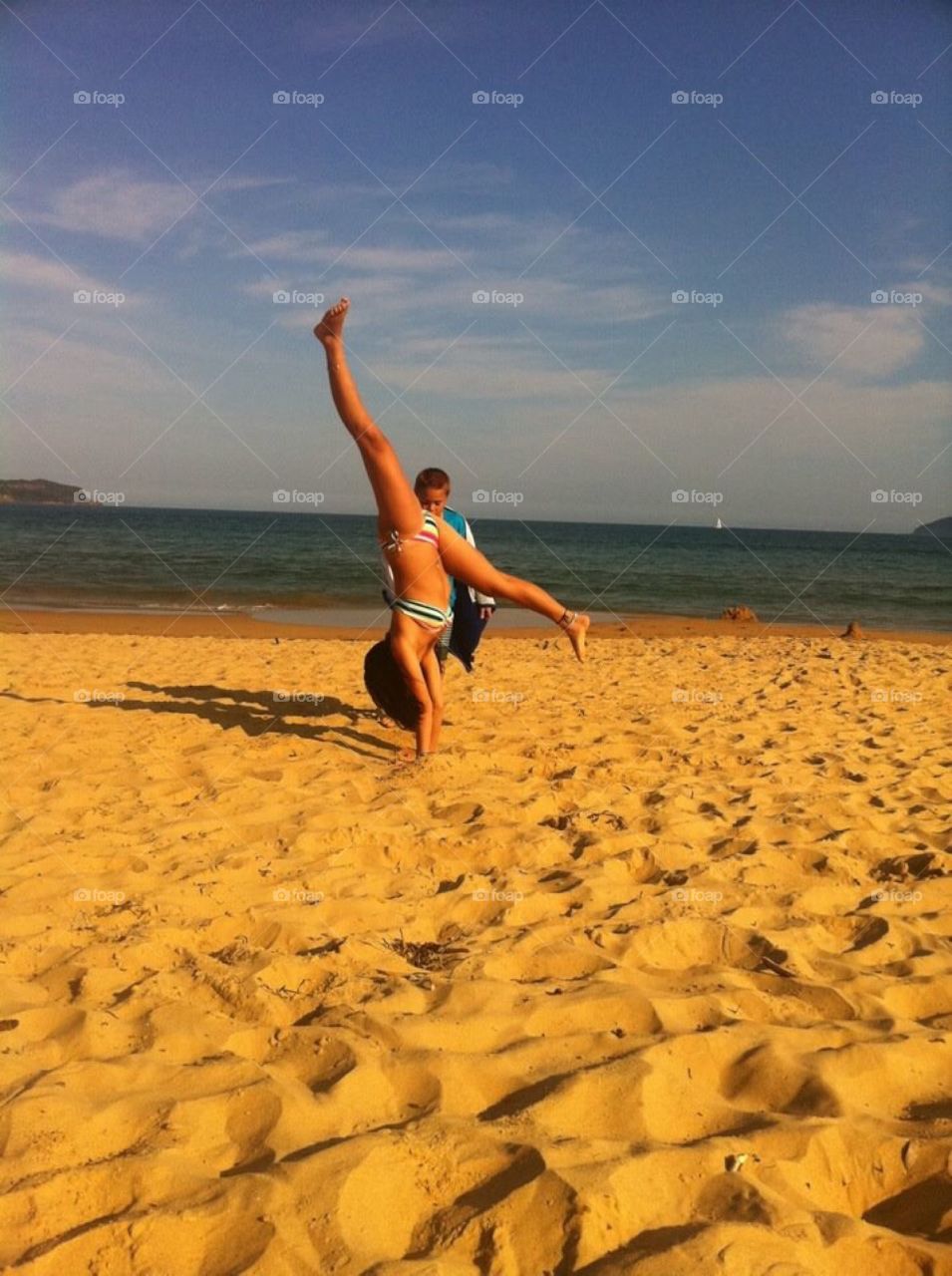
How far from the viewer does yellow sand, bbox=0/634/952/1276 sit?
1915 millimetres

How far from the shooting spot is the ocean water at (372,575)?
21.4m

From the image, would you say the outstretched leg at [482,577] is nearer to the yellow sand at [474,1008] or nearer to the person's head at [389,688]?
the person's head at [389,688]

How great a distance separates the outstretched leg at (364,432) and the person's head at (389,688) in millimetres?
997

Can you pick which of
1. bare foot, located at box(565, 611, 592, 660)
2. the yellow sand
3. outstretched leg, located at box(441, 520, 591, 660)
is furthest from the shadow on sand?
bare foot, located at box(565, 611, 592, 660)

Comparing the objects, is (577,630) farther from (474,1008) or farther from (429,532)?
(474,1008)

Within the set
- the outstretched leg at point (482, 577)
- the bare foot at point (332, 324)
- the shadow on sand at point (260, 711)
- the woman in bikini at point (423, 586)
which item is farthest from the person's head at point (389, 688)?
the bare foot at point (332, 324)

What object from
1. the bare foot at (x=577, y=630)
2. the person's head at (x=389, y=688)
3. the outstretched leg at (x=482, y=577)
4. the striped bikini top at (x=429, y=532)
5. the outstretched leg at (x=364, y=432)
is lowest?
the person's head at (x=389, y=688)

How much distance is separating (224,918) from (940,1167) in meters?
2.29

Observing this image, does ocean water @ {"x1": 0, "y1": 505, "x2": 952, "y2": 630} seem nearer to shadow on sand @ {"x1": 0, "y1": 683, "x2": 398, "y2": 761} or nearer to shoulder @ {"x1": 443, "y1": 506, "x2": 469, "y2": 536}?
shadow on sand @ {"x1": 0, "y1": 683, "x2": 398, "y2": 761}

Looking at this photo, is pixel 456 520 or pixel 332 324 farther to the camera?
pixel 456 520

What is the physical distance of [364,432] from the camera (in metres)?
4.80

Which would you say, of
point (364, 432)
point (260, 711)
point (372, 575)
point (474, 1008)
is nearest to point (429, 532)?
point (364, 432)

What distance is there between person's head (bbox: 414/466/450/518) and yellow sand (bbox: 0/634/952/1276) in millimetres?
1454

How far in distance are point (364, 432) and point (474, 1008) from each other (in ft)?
9.66
